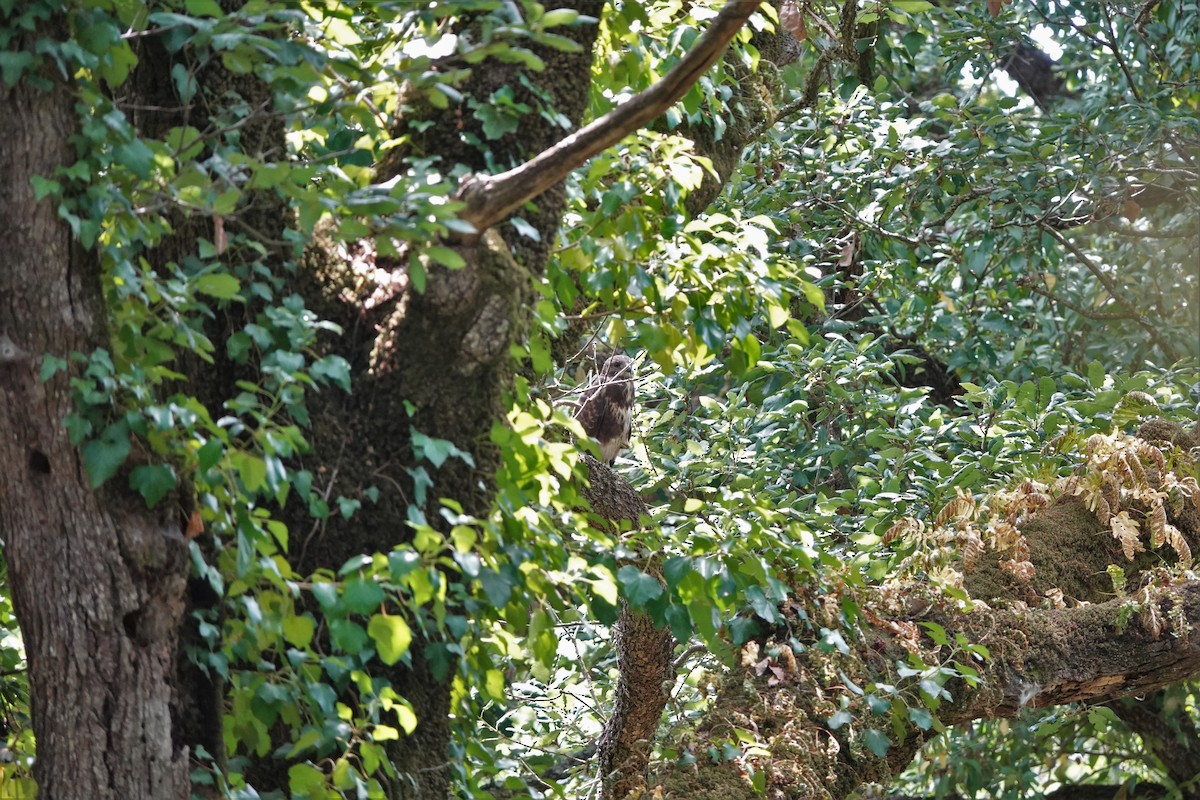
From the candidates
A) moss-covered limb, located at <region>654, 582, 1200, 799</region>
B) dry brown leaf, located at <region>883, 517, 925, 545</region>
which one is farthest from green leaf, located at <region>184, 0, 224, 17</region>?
dry brown leaf, located at <region>883, 517, 925, 545</region>

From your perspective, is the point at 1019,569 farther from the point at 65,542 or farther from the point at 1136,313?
the point at 1136,313

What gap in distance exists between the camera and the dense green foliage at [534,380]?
2.07 m

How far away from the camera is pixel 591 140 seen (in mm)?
2213

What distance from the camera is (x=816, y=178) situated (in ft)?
18.9

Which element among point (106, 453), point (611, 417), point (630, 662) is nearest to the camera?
point (106, 453)

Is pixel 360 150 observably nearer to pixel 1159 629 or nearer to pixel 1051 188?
pixel 1159 629

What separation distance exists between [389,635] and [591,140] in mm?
922

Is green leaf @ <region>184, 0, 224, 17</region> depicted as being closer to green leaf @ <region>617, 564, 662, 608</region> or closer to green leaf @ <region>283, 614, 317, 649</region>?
green leaf @ <region>283, 614, 317, 649</region>

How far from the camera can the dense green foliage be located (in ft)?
6.78

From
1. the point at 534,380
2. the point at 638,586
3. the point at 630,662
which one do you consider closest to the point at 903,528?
the point at 630,662

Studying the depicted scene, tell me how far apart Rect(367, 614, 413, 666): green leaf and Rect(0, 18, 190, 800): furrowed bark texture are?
349mm

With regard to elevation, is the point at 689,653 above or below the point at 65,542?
above

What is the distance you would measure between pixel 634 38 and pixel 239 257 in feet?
3.97

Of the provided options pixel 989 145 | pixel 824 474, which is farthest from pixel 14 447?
pixel 989 145
